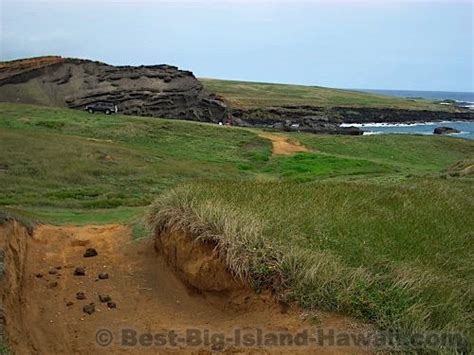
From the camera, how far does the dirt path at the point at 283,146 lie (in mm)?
33844

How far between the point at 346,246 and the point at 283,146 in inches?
1119

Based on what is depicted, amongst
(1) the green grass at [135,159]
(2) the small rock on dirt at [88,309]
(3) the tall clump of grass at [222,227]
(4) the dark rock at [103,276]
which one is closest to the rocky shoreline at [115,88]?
(1) the green grass at [135,159]

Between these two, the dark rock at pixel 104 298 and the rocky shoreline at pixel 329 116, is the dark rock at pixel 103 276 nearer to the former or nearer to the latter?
the dark rock at pixel 104 298

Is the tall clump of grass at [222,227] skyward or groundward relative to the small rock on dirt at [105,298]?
skyward

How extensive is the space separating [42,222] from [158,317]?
538 cm

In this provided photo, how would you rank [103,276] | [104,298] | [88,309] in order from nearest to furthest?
[88,309] < [104,298] < [103,276]

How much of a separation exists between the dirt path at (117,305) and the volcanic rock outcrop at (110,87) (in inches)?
1600

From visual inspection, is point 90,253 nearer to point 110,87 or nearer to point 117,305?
point 117,305

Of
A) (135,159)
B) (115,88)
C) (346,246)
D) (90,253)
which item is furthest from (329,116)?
(346,246)

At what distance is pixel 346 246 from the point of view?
753 cm

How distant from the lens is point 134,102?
5084 centimetres

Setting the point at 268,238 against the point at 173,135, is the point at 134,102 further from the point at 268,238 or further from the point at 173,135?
the point at 268,238

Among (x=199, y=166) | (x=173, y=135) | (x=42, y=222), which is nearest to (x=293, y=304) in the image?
A: (x=42, y=222)

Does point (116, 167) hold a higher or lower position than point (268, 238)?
lower
